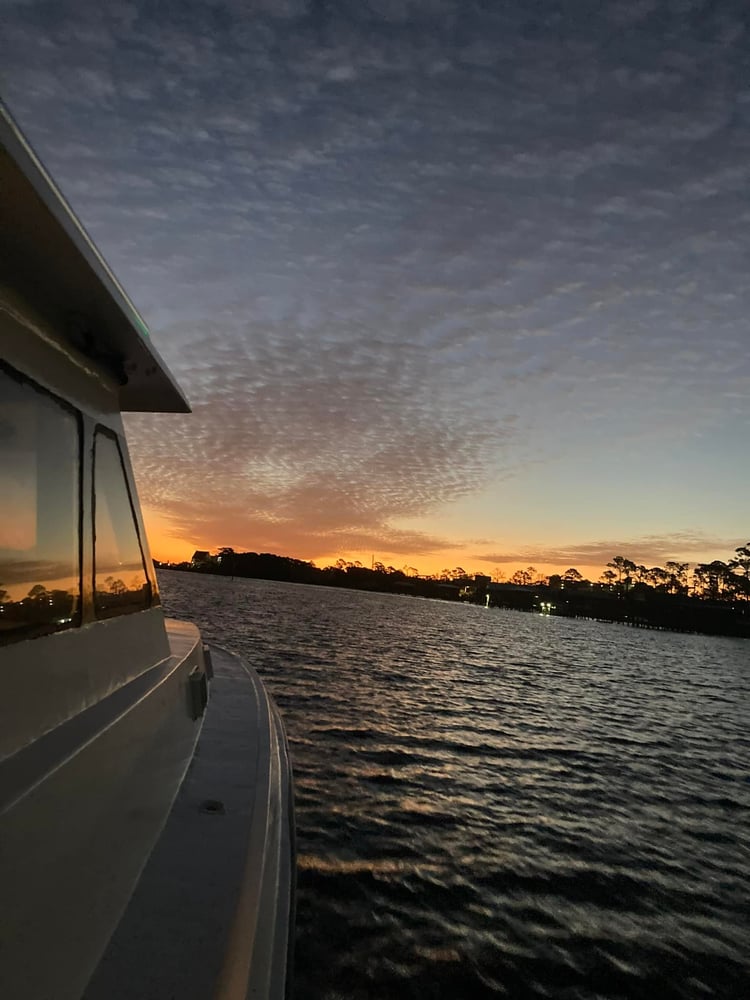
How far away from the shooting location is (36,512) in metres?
2.79

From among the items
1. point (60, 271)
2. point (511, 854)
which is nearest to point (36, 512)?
point (60, 271)

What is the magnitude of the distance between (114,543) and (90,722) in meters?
1.43

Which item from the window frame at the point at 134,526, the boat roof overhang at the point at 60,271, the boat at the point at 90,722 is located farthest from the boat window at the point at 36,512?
the boat roof overhang at the point at 60,271

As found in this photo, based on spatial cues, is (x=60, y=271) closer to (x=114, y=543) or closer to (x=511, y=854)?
(x=114, y=543)

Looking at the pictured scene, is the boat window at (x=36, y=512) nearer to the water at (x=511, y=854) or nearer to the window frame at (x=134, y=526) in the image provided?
the window frame at (x=134, y=526)

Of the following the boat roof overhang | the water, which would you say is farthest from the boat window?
the water

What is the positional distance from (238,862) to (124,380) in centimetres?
325

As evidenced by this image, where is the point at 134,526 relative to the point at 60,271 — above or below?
below

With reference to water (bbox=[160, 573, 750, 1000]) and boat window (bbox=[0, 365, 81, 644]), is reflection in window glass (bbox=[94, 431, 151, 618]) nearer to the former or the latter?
boat window (bbox=[0, 365, 81, 644])

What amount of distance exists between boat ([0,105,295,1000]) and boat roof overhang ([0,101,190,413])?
1 cm

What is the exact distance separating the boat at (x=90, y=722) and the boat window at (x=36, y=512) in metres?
0.01

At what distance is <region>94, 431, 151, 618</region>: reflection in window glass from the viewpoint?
11.5 ft

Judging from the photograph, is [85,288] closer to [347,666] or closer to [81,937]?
[81,937]

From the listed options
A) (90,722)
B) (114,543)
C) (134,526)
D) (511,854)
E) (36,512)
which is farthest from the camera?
(511,854)
